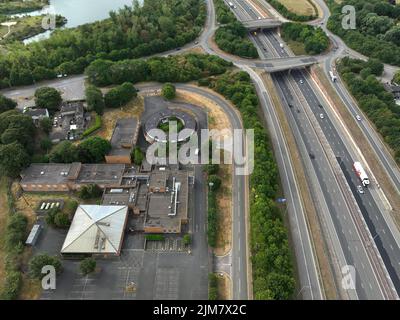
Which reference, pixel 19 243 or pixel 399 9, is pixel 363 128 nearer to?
pixel 399 9

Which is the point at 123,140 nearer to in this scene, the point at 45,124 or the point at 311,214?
the point at 45,124

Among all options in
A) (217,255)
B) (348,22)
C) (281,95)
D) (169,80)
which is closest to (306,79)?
(281,95)

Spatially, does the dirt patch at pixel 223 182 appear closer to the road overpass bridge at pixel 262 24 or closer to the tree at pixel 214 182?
the tree at pixel 214 182

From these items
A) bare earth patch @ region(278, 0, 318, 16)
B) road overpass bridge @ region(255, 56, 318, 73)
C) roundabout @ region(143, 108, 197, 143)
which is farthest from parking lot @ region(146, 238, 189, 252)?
bare earth patch @ region(278, 0, 318, 16)

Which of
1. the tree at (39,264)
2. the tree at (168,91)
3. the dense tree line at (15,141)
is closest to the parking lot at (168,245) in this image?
the tree at (39,264)

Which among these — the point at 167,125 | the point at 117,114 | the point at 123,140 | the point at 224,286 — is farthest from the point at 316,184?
the point at 117,114
